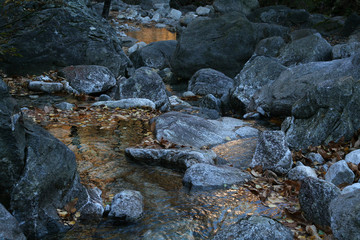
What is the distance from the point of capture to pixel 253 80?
32.9 ft

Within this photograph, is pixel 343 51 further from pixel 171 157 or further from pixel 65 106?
pixel 65 106

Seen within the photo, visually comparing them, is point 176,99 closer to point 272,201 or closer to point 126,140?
point 126,140

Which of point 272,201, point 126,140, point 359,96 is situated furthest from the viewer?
point 126,140

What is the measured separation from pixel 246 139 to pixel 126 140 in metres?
2.28

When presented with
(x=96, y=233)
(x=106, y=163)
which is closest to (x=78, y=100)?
(x=106, y=163)

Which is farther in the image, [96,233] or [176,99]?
[176,99]

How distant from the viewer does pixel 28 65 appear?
34.3 feet

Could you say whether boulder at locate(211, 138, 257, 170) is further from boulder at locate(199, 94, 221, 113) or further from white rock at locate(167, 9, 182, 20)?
white rock at locate(167, 9, 182, 20)

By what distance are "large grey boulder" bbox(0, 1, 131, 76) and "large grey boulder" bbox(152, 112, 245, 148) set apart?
5005 millimetres

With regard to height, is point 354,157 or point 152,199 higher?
point 354,157

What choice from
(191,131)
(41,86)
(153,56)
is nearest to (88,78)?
(41,86)

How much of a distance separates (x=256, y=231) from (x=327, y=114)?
12.2ft

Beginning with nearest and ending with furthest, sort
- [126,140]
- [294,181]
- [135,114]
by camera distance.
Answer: [294,181] < [126,140] < [135,114]

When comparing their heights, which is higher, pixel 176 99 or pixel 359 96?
pixel 359 96
